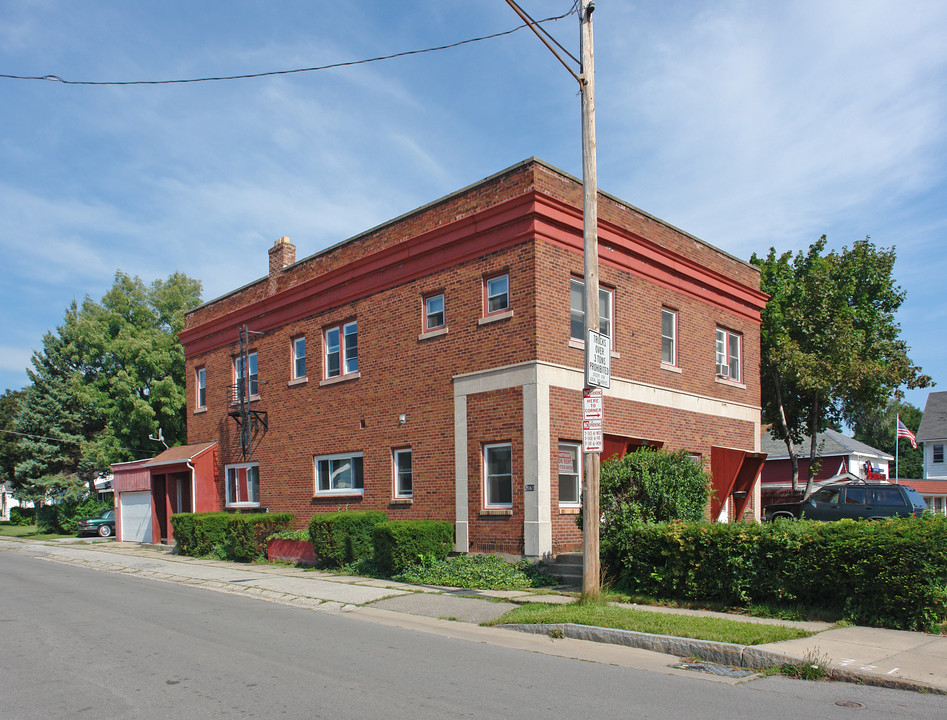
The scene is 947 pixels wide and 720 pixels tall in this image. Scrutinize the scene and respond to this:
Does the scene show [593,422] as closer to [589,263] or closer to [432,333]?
[589,263]

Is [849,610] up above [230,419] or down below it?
below

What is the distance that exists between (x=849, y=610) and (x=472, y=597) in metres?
5.98

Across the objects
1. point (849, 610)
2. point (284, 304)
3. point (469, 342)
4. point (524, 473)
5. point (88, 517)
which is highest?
point (284, 304)

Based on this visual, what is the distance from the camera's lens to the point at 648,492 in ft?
44.3

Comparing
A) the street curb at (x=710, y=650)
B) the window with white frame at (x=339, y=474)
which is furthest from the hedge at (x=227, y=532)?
the street curb at (x=710, y=650)

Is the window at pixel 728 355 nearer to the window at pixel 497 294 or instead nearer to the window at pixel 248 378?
the window at pixel 497 294

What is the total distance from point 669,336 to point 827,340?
8839mm

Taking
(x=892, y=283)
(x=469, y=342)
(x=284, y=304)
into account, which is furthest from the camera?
(x=892, y=283)

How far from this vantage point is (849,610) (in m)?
10.4

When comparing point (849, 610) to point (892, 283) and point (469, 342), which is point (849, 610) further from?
point (892, 283)

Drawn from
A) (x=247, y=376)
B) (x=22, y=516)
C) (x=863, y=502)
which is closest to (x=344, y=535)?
(x=247, y=376)

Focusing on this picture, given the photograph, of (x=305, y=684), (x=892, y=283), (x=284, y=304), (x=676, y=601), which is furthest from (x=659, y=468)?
(x=892, y=283)

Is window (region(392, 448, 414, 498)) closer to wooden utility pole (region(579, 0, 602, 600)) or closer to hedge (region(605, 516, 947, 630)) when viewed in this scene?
hedge (region(605, 516, 947, 630))

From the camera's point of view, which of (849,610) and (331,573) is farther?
(331,573)
